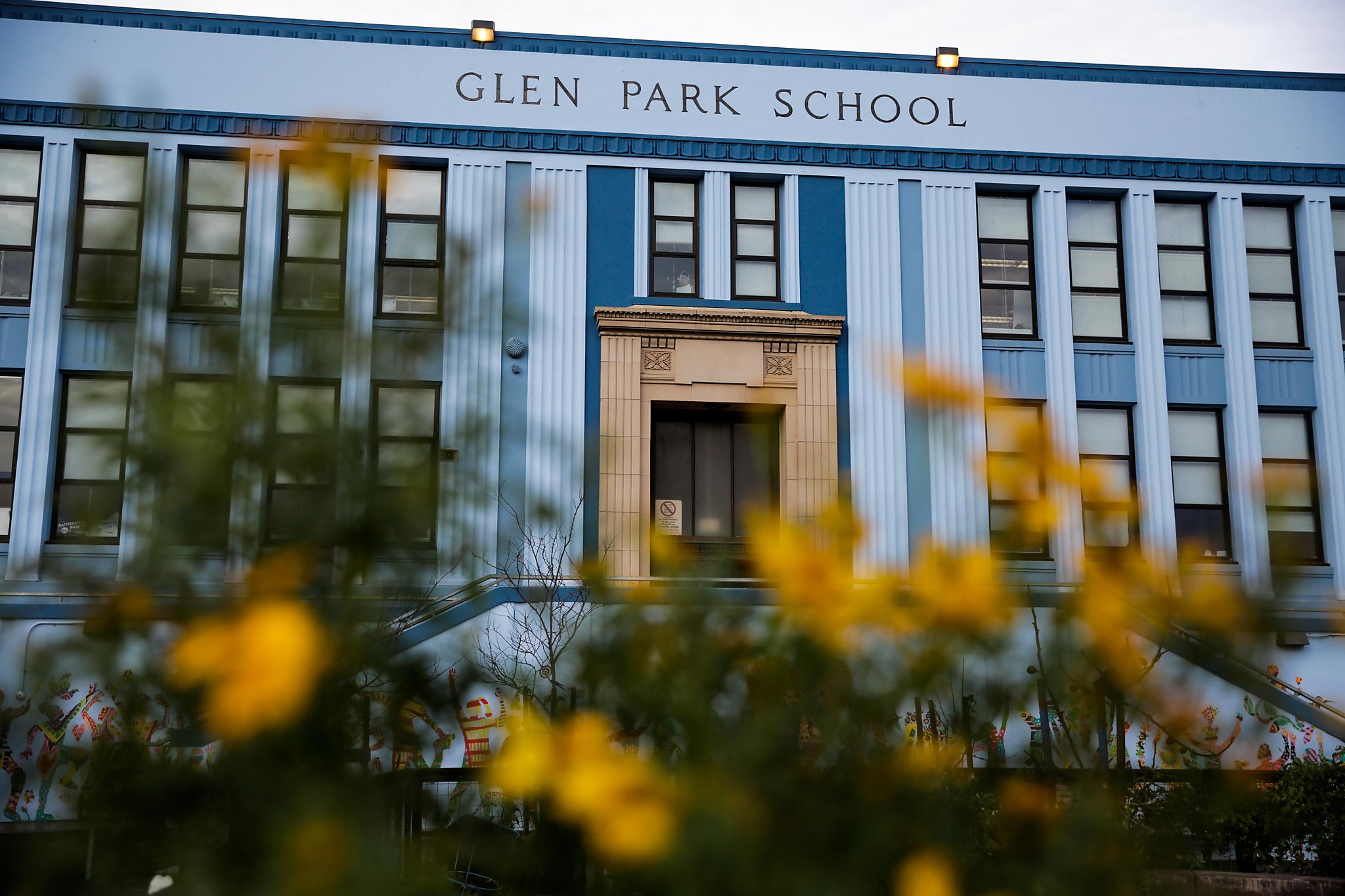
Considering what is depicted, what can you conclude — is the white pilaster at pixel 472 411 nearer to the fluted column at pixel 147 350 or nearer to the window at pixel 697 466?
the fluted column at pixel 147 350

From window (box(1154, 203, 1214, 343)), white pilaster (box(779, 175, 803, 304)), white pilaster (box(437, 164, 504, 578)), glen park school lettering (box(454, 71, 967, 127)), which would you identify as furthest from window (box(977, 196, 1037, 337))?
white pilaster (box(437, 164, 504, 578))

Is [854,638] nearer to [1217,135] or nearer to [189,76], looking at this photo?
[189,76]

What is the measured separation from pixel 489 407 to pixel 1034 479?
0.71m

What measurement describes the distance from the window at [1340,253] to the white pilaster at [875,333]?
6960 mm

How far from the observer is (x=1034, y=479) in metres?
1.38

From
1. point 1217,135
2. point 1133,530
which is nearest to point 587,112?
point 1217,135

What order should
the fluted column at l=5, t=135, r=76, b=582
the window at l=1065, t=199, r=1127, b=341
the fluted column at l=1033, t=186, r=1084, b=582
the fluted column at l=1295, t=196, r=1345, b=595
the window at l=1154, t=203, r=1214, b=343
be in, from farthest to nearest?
the window at l=1154, t=203, r=1214, b=343 < the window at l=1065, t=199, r=1127, b=341 < the fluted column at l=1295, t=196, r=1345, b=595 < the fluted column at l=1033, t=186, r=1084, b=582 < the fluted column at l=5, t=135, r=76, b=582

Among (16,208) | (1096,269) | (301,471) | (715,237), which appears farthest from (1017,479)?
(16,208)

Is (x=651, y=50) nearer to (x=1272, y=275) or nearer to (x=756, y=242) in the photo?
(x=756, y=242)

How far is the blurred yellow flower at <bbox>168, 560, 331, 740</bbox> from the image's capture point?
3.74ft

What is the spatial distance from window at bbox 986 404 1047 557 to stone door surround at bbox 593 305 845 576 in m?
12.9

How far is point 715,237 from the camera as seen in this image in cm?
1544

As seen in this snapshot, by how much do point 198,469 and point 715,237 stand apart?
47.8 ft

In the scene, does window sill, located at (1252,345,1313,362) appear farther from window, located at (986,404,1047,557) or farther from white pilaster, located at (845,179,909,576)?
window, located at (986,404,1047,557)
